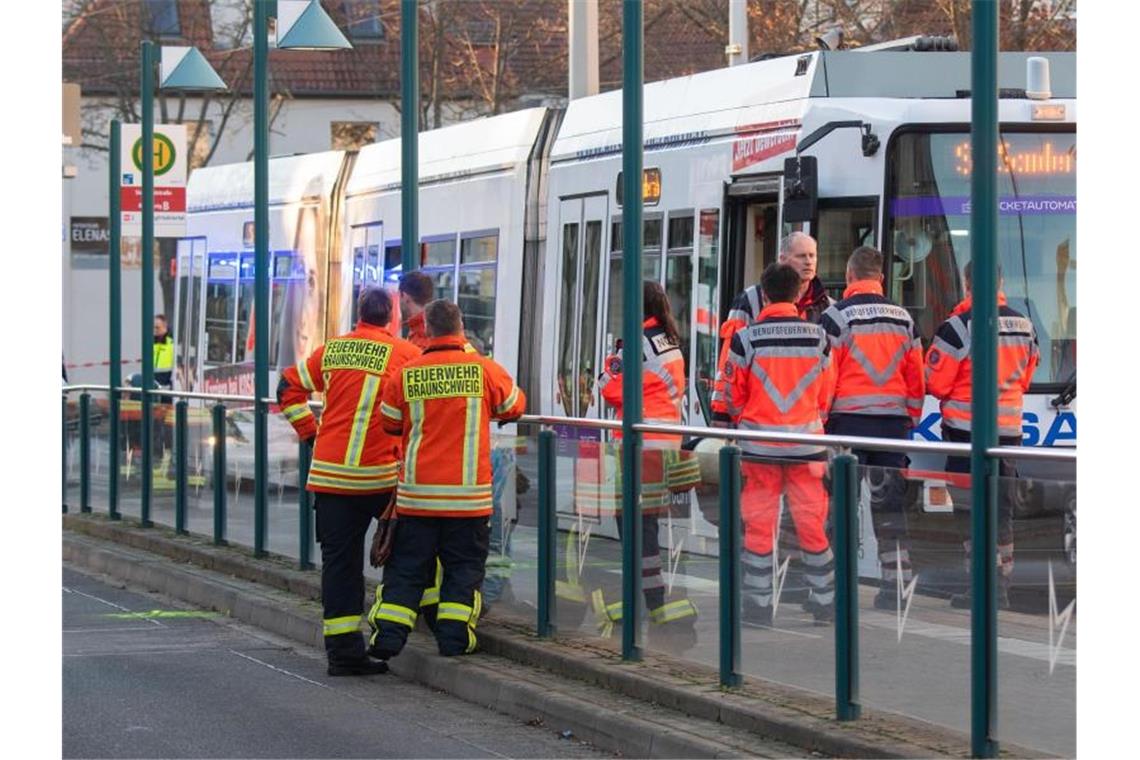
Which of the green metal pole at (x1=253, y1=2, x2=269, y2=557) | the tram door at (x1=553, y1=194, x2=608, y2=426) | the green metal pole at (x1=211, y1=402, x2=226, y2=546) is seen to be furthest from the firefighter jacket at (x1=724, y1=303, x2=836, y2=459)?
the tram door at (x1=553, y1=194, x2=608, y2=426)

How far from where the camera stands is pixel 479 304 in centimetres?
1964

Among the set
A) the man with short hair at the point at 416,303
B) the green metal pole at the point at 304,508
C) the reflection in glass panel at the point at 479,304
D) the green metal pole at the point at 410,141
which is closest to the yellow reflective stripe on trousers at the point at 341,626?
the man with short hair at the point at 416,303

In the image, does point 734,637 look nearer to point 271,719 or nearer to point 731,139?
point 271,719

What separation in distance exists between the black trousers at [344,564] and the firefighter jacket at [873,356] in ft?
7.90

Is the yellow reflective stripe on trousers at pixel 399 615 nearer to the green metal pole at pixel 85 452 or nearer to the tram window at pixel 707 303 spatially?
the tram window at pixel 707 303

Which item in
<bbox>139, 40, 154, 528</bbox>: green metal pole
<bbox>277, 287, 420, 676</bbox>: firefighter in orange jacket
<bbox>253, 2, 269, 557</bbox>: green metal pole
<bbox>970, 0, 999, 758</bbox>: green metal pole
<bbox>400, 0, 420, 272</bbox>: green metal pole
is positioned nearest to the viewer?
<bbox>970, 0, 999, 758</bbox>: green metal pole

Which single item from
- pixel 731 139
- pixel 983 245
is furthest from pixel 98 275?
pixel 983 245

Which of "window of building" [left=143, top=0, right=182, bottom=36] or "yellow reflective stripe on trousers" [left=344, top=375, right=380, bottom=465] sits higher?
"window of building" [left=143, top=0, right=182, bottom=36]

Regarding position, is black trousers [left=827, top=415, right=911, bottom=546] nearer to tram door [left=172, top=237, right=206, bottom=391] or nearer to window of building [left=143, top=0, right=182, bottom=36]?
tram door [left=172, top=237, right=206, bottom=391]

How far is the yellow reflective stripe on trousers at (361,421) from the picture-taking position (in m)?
11.2

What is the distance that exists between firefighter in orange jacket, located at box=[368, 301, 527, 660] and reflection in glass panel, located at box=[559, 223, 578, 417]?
704cm

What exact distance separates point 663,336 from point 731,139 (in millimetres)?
4226

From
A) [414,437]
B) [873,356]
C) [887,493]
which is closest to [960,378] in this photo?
[873,356]

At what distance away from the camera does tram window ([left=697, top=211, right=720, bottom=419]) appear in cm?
1574
